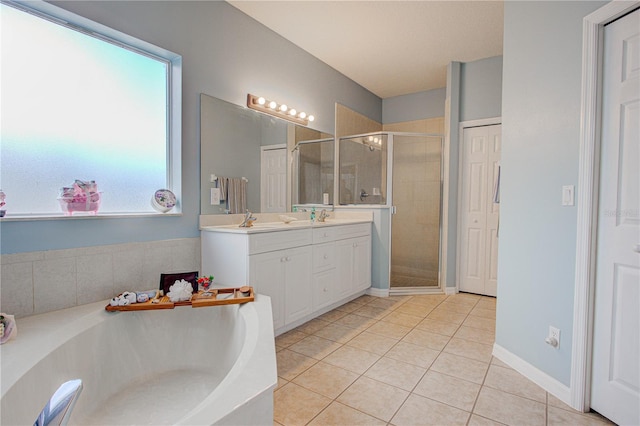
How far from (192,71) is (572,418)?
3085 mm

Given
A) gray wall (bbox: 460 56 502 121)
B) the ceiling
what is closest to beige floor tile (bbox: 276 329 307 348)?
the ceiling

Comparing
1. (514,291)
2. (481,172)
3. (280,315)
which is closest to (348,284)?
(280,315)

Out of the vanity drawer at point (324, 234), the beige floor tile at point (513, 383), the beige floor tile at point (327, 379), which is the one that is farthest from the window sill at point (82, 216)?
the beige floor tile at point (513, 383)

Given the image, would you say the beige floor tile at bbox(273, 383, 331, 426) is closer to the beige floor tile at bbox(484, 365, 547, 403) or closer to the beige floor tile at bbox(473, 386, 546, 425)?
the beige floor tile at bbox(473, 386, 546, 425)

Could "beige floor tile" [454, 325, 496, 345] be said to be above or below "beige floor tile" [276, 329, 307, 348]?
above

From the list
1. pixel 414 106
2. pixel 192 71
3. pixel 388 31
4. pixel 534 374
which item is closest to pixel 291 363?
pixel 534 374

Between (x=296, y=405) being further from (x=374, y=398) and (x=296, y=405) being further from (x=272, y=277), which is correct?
(x=272, y=277)

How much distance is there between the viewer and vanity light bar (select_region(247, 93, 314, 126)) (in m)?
2.79

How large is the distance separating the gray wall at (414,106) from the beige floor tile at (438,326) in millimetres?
2941

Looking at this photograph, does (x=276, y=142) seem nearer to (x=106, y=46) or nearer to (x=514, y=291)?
(x=106, y=46)

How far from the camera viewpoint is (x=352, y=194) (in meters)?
3.88

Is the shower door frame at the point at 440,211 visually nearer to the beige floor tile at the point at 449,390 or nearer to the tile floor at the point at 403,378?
the tile floor at the point at 403,378

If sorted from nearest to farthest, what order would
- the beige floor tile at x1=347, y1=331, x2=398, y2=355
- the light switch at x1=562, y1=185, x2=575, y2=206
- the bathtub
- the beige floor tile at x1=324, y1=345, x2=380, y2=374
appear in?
the bathtub → the light switch at x1=562, y1=185, x2=575, y2=206 → the beige floor tile at x1=324, y1=345, x2=380, y2=374 → the beige floor tile at x1=347, y1=331, x2=398, y2=355

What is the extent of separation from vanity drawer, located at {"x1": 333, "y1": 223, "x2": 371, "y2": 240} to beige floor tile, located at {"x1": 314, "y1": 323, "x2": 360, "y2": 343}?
833mm
